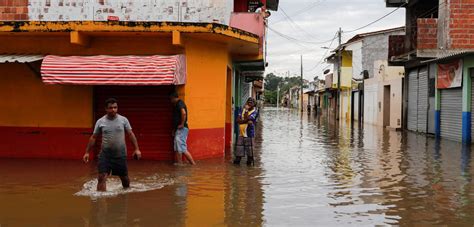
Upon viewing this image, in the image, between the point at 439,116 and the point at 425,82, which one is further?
the point at 425,82

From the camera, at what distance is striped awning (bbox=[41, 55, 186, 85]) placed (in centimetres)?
1093

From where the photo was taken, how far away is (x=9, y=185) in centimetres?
856

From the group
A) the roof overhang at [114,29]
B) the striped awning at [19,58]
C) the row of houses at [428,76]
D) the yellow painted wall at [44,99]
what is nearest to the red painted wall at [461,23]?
the row of houses at [428,76]

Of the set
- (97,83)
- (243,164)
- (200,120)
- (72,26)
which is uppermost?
(72,26)

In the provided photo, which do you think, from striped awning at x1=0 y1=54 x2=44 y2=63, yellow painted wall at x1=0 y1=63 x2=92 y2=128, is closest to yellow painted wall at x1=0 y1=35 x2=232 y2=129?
yellow painted wall at x1=0 y1=63 x2=92 y2=128

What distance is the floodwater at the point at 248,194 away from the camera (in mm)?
6328

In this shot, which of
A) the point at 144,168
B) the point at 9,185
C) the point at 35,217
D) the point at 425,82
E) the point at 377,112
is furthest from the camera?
the point at 377,112

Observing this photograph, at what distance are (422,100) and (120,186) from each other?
19363 mm

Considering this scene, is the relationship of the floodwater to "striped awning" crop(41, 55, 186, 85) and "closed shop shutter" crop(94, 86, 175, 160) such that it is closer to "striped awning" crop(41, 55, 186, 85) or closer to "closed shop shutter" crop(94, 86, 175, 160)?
"closed shop shutter" crop(94, 86, 175, 160)

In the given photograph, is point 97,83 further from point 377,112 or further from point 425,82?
point 377,112

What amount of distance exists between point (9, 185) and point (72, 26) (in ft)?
13.1

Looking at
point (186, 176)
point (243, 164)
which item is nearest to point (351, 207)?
point (186, 176)

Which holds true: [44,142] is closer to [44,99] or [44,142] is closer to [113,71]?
[44,99]

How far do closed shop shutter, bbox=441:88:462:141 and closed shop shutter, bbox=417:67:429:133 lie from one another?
231 centimetres
